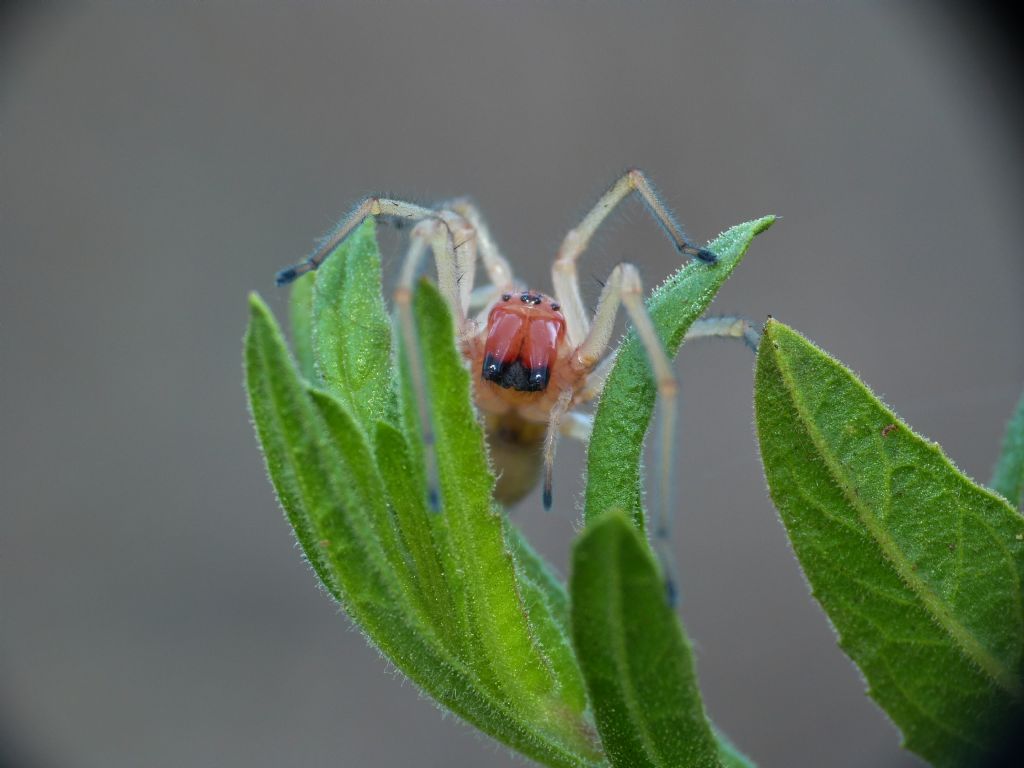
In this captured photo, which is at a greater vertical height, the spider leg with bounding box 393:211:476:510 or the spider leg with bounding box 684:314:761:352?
the spider leg with bounding box 393:211:476:510

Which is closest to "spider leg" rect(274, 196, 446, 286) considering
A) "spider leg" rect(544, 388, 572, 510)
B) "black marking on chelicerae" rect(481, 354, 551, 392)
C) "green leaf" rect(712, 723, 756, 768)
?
"black marking on chelicerae" rect(481, 354, 551, 392)

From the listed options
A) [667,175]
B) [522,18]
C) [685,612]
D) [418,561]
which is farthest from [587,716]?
[522,18]

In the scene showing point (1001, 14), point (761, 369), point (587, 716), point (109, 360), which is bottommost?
point (587, 716)

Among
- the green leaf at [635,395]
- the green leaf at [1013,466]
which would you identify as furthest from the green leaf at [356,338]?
the green leaf at [1013,466]

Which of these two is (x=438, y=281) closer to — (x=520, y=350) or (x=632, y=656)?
(x=520, y=350)

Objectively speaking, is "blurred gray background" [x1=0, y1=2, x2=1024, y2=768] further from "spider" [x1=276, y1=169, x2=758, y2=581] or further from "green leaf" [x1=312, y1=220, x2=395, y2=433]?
"green leaf" [x1=312, y1=220, x2=395, y2=433]

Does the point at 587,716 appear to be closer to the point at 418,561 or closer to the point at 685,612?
the point at 418,561

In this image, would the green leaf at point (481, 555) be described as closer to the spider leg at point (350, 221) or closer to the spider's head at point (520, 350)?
the spider leg at point (350, 221)
